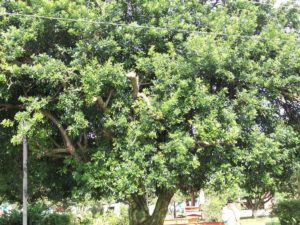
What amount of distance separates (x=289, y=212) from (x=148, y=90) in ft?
30.1

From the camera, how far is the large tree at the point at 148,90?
31.6 feet

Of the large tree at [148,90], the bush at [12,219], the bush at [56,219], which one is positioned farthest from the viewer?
the bush at [56,219]

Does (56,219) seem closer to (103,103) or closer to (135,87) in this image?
(103,103)

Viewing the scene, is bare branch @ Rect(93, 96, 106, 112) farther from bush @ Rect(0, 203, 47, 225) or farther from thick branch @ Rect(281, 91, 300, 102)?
bush @ Rect(0, 203, 47, 225)

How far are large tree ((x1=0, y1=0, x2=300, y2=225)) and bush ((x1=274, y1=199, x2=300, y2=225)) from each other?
5.57m

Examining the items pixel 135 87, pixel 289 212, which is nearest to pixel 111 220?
pixel 289 212

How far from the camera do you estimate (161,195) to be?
511 inches

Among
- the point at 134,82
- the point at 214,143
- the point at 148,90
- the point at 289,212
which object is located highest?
the point at 134,82

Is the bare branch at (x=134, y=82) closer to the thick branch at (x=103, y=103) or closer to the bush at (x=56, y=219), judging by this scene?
the thick branch at (x=103, y=103)

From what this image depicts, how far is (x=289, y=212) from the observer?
1681 cm

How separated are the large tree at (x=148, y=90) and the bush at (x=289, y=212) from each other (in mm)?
5574

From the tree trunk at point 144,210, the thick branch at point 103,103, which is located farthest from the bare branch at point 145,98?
the tree trunk at point 144,210

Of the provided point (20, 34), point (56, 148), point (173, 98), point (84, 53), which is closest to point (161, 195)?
point (56, 148)

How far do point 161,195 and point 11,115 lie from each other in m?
4.69
